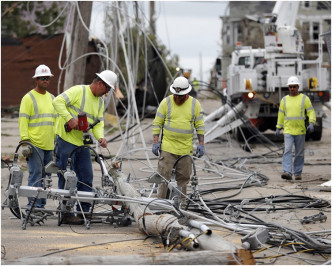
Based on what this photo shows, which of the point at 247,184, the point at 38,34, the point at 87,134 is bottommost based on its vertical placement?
the point at 247,184

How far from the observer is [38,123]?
9688mm

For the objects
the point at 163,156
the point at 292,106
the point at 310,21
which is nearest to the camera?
the point at 163,156

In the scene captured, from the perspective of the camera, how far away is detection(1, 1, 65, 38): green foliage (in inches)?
1346

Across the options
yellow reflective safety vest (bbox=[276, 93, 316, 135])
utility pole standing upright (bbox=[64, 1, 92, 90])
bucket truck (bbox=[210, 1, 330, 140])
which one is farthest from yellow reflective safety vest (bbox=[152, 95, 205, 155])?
bucket truck (bbox=[210, 1, 330, 140])

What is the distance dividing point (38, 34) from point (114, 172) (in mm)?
23838

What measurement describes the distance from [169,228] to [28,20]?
95.6 feet

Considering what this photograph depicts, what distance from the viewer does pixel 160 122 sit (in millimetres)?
10039

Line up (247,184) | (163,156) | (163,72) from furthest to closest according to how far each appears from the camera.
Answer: (163,72), (247,184), (163,156)

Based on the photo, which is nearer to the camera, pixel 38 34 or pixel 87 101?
pixel 87 101

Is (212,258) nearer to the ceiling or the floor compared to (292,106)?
nearer to the floor

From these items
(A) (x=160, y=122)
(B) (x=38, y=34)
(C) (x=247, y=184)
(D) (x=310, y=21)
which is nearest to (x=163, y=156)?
(A) (x=160, y=122)

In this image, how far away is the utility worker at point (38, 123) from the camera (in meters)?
9.49

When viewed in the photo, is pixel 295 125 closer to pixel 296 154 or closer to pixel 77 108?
pixel 296 154

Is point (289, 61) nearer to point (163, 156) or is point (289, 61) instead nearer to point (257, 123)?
point (257, 123)
